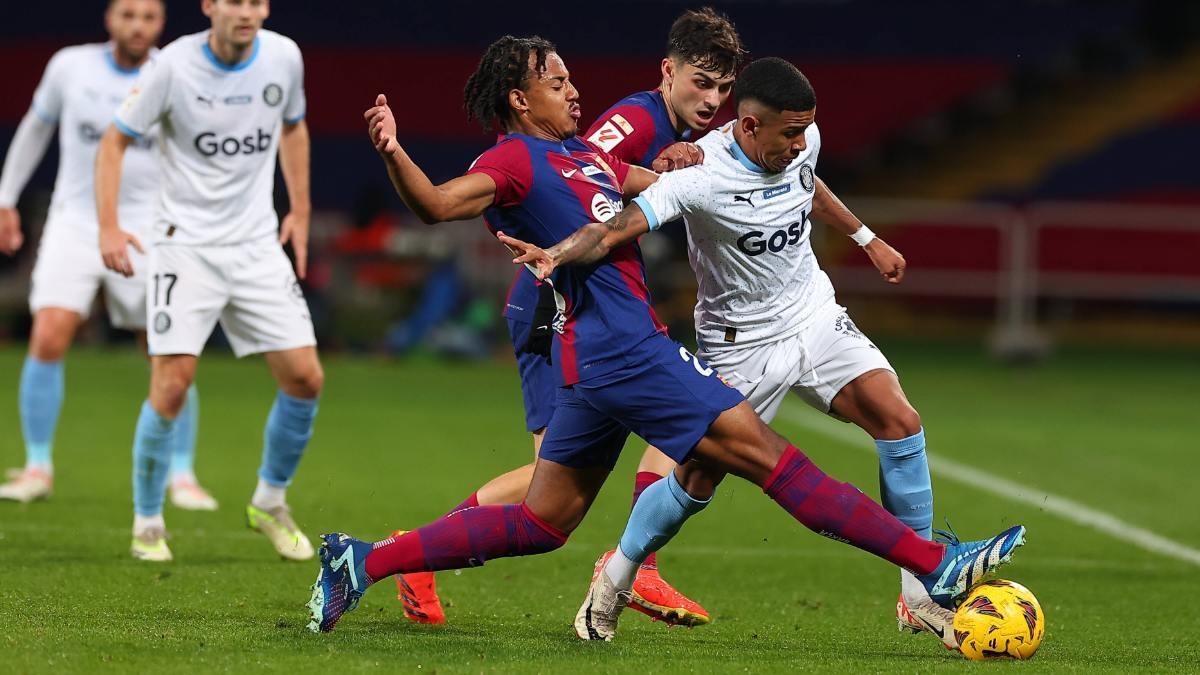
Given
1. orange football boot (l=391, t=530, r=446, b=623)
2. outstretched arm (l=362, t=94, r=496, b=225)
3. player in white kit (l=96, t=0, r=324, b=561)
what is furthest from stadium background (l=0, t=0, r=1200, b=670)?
outstretched arm (l=362, t=94, r=496, b=225)

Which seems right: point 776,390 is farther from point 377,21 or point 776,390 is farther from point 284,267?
point 377,21

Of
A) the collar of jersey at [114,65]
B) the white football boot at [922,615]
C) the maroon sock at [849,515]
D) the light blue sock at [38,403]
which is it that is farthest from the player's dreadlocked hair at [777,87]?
the light blue sock at [38,403]

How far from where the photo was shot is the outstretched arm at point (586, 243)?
5086 millimetres

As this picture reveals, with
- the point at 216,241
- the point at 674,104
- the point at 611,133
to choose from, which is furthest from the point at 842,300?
the point at 611,133

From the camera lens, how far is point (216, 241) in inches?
289

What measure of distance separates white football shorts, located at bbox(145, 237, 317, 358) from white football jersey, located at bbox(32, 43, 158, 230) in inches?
68.6

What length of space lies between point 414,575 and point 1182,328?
58.1 ft

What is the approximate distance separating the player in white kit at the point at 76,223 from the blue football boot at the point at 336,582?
337cm

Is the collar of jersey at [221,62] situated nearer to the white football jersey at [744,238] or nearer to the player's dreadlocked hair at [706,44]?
the player's dreadlocked hair at [706,44]

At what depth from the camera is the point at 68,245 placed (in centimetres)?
891

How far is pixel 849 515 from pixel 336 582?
1587 mm

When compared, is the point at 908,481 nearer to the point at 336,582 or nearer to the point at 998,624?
the point at 998,624

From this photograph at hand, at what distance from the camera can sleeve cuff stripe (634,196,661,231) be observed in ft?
17.6

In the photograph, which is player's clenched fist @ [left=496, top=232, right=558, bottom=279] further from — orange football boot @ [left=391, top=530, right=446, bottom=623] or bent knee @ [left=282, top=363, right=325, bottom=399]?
bent knee @ [left=282, top=363, right=325, bottom=399]
